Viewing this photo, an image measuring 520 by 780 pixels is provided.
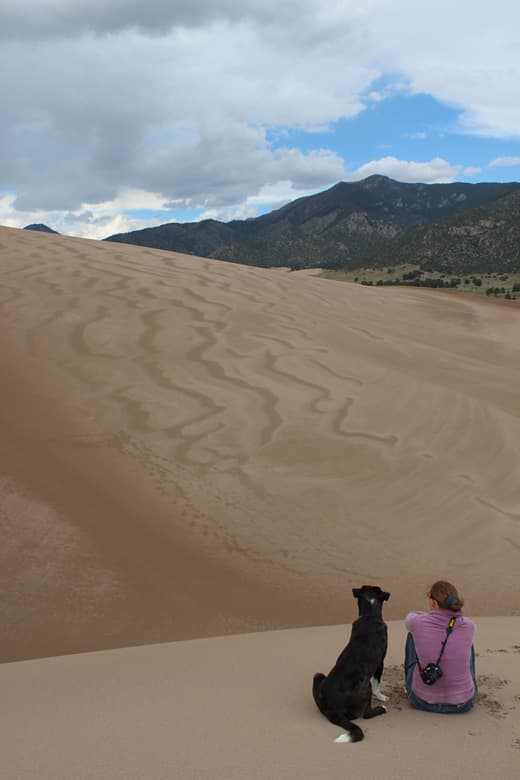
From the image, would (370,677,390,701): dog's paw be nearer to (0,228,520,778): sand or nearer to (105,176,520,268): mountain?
(0,228,520,778): sand

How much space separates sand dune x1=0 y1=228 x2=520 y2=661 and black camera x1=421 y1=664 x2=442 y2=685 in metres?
1.59

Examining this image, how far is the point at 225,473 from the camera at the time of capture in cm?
549

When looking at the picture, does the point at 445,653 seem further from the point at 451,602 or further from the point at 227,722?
the point at 227,722

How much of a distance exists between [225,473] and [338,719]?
10.3 feet

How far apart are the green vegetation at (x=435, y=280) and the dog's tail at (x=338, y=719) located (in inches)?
808

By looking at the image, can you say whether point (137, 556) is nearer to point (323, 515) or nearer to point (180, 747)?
point (323, 515)

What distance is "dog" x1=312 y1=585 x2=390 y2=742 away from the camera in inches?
97.3

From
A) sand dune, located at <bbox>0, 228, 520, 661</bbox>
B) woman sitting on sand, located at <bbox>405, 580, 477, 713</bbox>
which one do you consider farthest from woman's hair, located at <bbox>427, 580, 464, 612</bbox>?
sand dune, located at <bbox>0, 228, 520, 661</bbox>

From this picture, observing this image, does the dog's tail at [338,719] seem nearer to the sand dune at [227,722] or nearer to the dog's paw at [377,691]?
the sand dune at [227,722]

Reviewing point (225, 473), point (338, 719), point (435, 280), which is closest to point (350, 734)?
point (338, 719)

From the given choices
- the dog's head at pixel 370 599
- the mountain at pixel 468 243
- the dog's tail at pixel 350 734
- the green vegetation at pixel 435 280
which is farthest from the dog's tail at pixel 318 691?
the mountain at pixel 468 243

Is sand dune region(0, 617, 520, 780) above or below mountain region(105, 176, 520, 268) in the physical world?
below

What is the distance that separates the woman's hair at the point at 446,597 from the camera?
8.43ft

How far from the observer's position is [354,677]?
2492 mm
